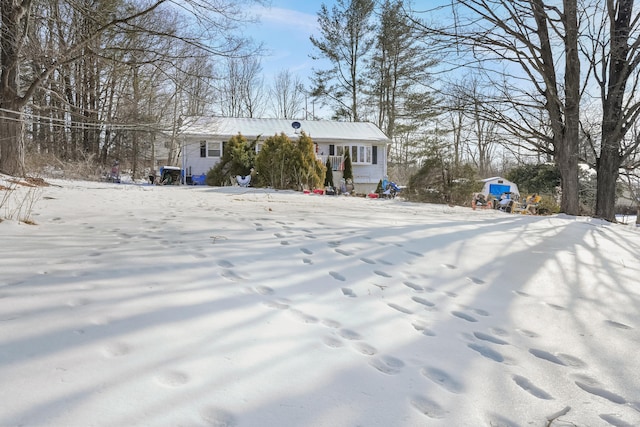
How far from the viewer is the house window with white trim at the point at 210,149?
67.6 ft

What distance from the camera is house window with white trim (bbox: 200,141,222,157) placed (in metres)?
20.6

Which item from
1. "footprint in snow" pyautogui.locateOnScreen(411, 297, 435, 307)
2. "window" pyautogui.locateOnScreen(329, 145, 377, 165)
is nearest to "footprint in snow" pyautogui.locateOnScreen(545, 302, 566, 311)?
"footprint in snow" pyautogui.locateOnScreen(411, 297, 435, 307)

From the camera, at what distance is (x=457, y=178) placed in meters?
11.8

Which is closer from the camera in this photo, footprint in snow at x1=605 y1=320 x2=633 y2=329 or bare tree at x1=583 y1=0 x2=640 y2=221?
footprint in snow at x1=605 y1=320 x2=633 y2=329

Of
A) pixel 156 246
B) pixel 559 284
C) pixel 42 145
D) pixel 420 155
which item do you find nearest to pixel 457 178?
pixel 559 284

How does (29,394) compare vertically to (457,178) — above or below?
below

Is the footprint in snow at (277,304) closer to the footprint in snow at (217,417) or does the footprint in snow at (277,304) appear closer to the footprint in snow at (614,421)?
the footprint in snow at (217,417)

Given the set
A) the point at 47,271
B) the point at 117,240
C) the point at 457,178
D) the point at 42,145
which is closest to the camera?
the point at 47,271

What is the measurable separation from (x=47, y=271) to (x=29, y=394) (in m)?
1.30

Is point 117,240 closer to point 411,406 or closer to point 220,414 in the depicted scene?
point 220,414

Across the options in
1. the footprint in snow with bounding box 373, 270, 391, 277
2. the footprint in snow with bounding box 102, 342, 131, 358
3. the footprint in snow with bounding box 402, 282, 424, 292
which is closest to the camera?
the footprint in snow with bounding box 102, 342, 131, 358

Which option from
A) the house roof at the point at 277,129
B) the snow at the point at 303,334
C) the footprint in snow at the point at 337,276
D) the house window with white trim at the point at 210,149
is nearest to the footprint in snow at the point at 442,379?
the snow at the point at 303,334

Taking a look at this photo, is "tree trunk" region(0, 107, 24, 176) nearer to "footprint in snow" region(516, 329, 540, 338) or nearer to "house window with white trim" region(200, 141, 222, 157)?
"footprint in snow" region(516, 329, 540, 338)

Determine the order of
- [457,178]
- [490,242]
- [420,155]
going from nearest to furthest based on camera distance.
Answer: [490,242] < [457,178] < [420,155]
